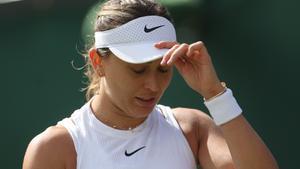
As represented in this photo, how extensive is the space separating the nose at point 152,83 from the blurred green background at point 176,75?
1.35m

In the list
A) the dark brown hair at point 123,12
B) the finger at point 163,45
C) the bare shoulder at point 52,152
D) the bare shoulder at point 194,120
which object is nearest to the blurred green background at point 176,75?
the bare shoulder at point 194,120

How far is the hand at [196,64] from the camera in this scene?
77.0 inches

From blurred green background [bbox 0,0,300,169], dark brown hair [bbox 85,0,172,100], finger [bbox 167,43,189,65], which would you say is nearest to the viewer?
finger [bbox 167,43,189,65]

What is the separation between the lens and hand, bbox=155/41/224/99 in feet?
6.42

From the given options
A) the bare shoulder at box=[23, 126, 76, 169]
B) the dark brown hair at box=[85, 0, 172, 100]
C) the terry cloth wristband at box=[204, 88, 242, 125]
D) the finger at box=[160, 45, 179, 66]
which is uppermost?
the dark brown hair at box=[85, 0, 172, 100]

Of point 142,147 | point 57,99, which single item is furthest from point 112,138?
point 57,99

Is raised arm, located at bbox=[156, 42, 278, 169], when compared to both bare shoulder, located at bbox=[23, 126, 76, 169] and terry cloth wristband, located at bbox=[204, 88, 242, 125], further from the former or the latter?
bare shoulder, located at bbox=[23, 126, 76, 169]

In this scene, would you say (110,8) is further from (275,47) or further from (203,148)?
(275,47)

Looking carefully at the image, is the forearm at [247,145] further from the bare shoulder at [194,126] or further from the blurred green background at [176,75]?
the blurred green background at [176,75]

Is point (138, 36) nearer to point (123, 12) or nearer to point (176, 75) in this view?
point (123, 12)

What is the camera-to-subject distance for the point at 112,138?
84.7 inches

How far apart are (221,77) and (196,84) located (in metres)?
1.41

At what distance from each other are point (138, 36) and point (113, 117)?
30cm

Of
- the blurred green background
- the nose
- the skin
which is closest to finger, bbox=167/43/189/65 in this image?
the skin
